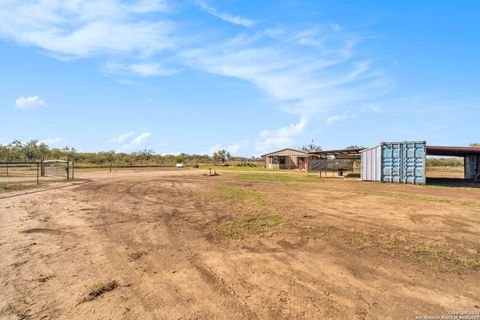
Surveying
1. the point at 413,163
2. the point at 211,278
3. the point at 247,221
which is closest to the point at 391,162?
the point at 413,163

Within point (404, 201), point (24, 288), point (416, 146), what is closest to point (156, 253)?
point (24, 288)

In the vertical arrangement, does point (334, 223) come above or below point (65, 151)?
below

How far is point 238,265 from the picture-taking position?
5.61 m

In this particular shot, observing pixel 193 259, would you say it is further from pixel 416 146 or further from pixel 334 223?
pixel 416 146

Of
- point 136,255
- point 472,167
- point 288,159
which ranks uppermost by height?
point 288,159

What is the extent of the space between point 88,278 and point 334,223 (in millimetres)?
7032

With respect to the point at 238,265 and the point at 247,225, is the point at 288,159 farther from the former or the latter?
the point at 238,265

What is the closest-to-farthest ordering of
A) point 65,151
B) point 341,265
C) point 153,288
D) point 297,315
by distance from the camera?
point 297,315 → point 153,288 → point 341,265 → point 65,151

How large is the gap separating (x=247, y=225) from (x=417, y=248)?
4.39 metres

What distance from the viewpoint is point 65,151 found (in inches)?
3083

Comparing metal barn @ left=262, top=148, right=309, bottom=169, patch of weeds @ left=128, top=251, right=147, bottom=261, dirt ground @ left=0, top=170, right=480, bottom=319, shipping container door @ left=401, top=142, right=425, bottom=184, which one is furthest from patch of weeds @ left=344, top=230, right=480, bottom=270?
Answer: metal barn @ left=262, top=148, right=309, bottom=169

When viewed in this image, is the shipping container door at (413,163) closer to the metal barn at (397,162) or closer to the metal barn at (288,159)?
the metal barn at (397,162)

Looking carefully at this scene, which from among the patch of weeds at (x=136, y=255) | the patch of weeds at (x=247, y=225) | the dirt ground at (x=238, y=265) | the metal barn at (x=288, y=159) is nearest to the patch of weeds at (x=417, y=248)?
the dirt ground at (x=238, y=265)

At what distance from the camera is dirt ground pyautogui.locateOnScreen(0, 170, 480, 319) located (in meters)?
4.01
